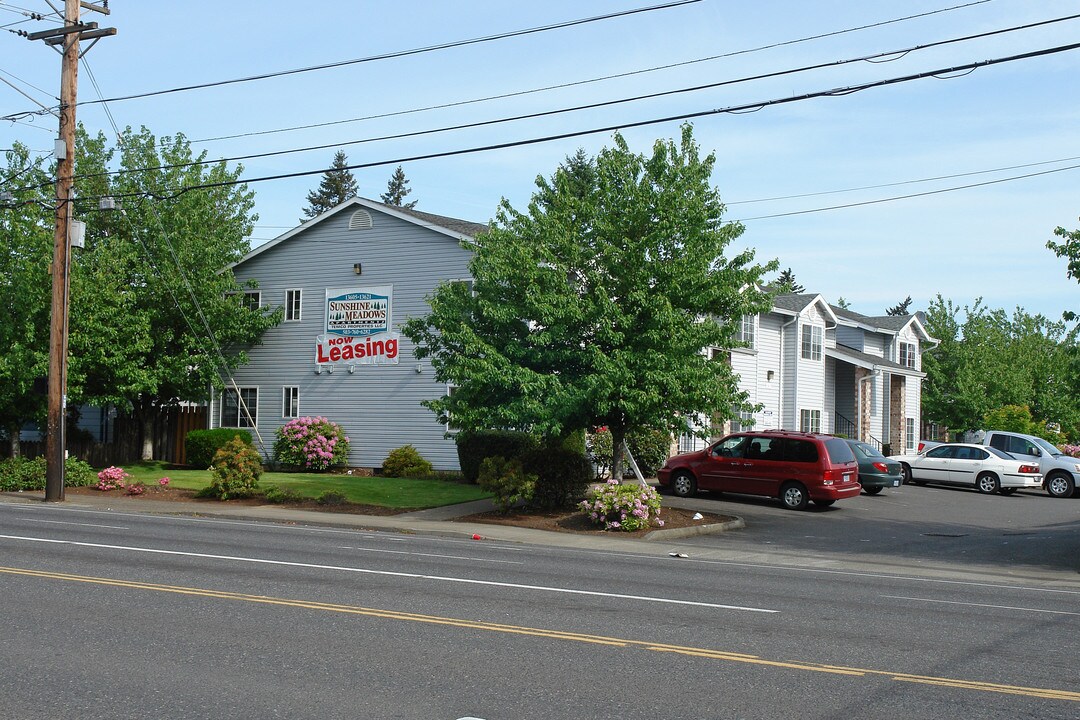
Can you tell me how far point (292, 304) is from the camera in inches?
1366

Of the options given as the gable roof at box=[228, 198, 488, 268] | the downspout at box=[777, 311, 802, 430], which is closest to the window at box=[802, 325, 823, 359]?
the downspout at box=[777, 311, 802, 430]

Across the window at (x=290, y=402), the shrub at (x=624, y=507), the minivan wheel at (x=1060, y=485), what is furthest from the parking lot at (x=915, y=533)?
the window at (x=290, y=402)

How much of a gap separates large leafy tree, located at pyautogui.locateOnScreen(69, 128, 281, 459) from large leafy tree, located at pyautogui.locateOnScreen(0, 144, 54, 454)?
86 cm

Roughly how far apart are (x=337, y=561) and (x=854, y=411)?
3543cm

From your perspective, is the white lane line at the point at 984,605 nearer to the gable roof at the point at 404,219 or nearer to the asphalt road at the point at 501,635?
the asphalt road at the point at 501,635

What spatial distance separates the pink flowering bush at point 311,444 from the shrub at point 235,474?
6217 mm

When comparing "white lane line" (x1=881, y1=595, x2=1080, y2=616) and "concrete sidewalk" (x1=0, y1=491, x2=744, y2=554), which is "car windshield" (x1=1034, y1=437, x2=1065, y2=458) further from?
"white lane line" (x1=881, y1=595, x2=1080, y2=616)

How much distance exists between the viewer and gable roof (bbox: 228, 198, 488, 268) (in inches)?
1250

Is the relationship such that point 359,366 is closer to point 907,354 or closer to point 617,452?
point 617,452

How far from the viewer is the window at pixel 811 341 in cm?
4197

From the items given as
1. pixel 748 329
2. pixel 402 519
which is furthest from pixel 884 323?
pixel 402 519

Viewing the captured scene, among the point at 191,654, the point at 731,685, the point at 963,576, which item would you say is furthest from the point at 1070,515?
the point at 191,654

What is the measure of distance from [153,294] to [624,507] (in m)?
19.5

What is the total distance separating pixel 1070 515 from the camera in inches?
1057
